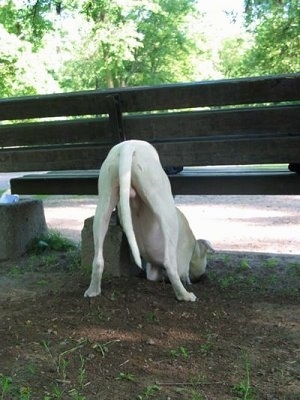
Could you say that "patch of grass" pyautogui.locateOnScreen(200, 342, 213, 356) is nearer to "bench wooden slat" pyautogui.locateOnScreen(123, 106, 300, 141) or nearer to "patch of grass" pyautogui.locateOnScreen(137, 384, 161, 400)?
"patch of grass" pyautogui.locateOnScreen(137, 384, 161, 400)

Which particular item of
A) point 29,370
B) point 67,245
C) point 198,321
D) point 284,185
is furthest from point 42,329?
point 67,245

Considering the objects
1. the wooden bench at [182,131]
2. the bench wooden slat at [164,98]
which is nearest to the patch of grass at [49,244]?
the wooden bench at [182,131]

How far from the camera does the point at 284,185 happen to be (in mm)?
5492

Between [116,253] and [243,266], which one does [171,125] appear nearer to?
[116,253]

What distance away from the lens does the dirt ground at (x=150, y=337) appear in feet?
10.2

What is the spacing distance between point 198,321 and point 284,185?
77.1 inches

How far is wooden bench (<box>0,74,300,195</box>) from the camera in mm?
5082

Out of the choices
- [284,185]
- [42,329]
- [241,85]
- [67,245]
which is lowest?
[67,245]

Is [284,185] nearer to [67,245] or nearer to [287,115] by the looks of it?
[287,115]

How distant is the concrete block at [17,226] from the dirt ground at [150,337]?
0.61 m

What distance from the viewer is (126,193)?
4.23 metres

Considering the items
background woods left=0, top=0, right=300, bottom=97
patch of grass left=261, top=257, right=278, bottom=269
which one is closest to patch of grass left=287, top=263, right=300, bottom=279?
patch of grass left=261, top=257, right=278, bottom=269

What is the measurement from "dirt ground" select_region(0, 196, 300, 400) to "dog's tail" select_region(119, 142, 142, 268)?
1.82 feet

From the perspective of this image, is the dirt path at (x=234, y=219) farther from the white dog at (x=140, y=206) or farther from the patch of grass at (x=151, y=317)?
the patch of grass at (x=151, y=317)
